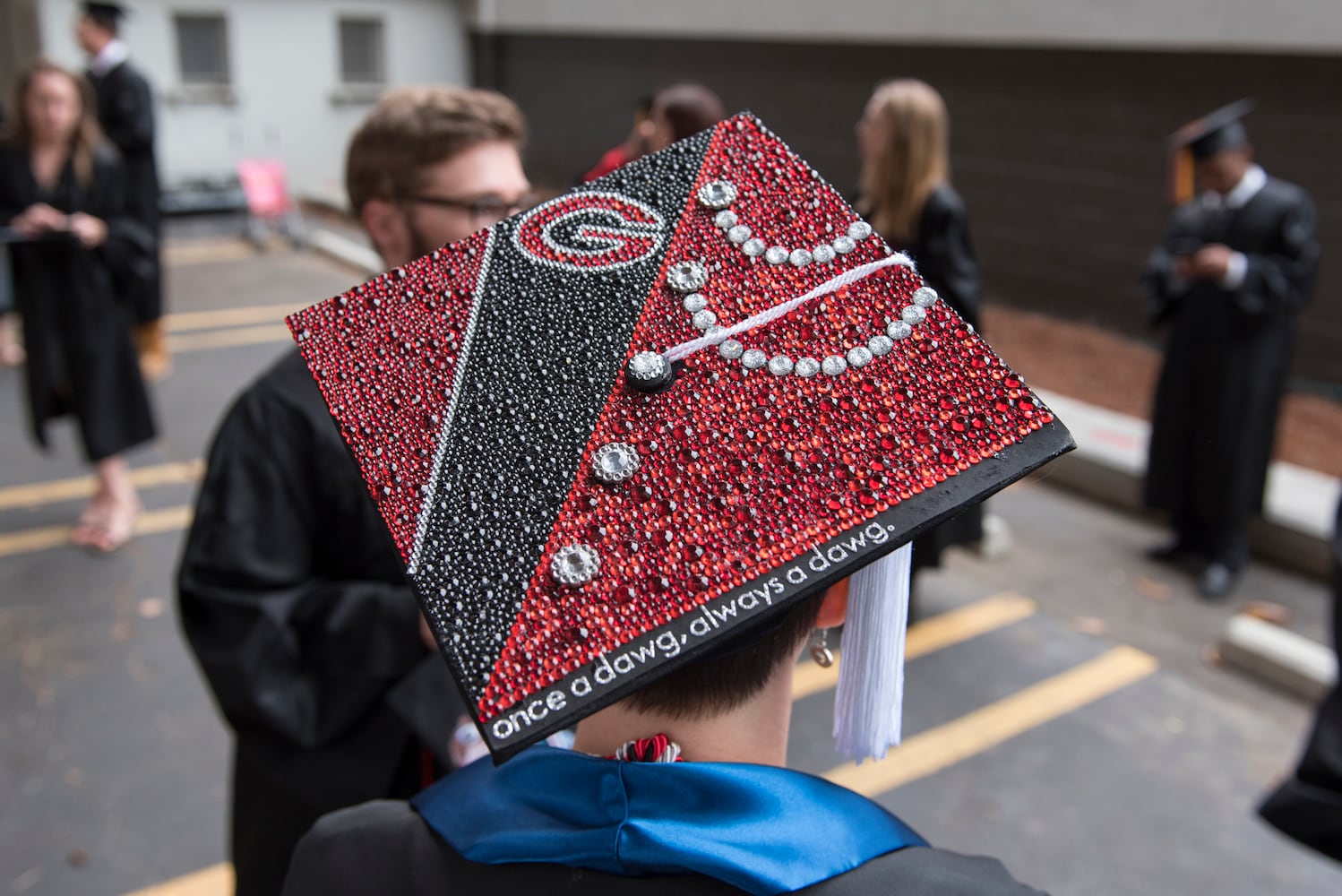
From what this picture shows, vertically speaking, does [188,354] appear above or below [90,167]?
below

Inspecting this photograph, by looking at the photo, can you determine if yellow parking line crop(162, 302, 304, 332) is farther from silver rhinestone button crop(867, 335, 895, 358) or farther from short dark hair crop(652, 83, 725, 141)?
silver rhinestone button crop(867, 335, 895, 358)

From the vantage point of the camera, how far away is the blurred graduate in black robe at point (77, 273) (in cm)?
481

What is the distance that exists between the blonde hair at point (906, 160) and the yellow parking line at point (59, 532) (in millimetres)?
3709

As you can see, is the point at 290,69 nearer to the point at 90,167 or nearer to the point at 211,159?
the point at 211,159

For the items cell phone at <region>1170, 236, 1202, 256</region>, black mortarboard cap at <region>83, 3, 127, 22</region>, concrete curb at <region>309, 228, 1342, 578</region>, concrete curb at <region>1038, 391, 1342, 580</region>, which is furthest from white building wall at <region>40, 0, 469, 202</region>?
cell phone at <region>1170, 236, 1202, 256</region>

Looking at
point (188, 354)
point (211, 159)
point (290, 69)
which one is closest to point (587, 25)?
point (290, 69)

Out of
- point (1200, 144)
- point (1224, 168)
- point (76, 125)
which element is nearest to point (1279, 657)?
point (1224, 168)

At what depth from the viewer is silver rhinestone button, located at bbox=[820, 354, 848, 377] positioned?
962 millimetres

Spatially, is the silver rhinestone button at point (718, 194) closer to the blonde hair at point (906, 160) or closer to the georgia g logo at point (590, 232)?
the georgia g logo at point (590, 232)

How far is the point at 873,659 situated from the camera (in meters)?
1.16

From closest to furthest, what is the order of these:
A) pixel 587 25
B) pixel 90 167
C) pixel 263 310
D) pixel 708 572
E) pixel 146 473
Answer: pixel 708 572, pixel 90 167, pixel 146 473, pixel 263 310, pixel 587 25

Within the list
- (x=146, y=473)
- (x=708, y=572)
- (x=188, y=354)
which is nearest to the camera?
Answer: (x=708, y=572)

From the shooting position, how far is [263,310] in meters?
9.86

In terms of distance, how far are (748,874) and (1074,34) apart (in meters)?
9.30
